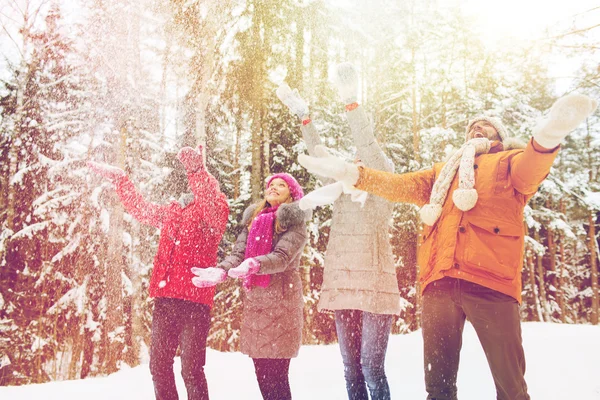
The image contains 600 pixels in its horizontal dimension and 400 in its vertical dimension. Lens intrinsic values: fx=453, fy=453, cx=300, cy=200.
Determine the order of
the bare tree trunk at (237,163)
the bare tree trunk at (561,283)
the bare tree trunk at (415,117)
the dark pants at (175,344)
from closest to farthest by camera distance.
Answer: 1. the dark pants at (175,344)
2. the bare tree trunk at (415,117)
3. the bare tree trunk at (237,163)
4. the bare tree trunk at (561,283)

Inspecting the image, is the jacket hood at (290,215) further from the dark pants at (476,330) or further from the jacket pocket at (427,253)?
the dark pants at (476,330)

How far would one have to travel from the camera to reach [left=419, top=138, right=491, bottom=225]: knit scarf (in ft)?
7.25

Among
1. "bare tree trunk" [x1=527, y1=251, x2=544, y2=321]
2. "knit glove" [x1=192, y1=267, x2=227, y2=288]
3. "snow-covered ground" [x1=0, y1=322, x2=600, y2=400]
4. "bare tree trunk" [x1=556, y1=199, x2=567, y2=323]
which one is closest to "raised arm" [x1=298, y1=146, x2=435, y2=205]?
"knit glove" [x1=192, y1=267, x2=227, y2=288]

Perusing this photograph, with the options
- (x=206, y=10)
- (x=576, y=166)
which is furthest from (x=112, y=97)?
(x=576, y=166)

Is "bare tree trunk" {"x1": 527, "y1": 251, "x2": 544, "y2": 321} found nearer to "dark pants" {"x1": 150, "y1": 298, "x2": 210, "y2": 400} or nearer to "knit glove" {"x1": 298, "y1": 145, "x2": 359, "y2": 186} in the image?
"dark pants" {"x1": 150, "y1": 298, "x2": 210, "y2": 400}

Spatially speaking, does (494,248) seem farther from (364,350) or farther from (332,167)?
(364,350)

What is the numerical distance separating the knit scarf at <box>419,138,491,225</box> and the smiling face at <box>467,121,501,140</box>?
0.41ft

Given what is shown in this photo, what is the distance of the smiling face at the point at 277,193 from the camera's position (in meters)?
3.44

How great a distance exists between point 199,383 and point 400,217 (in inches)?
435

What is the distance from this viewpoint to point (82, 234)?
11.3m

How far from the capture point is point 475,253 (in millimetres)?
2152

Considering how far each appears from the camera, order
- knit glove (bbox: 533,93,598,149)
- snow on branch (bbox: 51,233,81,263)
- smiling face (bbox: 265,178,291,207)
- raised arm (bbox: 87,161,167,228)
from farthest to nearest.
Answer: snow on branch (bbox: 51,233,81,263), raised arm (bbox: 87,161,167,228), smiling face (bbox: 265,178,291,207), knit glove (bbox: 533,93,598,149)

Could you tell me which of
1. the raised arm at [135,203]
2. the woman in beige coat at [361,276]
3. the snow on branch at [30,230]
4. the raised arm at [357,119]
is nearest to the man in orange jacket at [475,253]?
the woman in beige coat at [361,276]

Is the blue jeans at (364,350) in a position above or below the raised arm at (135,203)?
below
